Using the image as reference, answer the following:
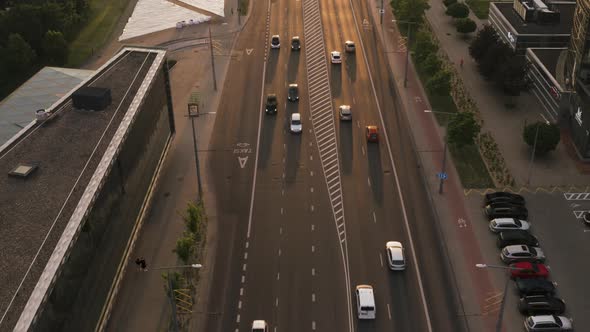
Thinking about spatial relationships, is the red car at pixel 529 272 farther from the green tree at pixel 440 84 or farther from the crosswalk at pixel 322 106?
the green tree at pixel 440 84

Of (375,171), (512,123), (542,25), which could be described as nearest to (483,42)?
(542,25)

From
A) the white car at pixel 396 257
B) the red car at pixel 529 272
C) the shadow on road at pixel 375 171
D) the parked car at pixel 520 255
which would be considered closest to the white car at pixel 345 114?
the shadow on road at pixel 375 171

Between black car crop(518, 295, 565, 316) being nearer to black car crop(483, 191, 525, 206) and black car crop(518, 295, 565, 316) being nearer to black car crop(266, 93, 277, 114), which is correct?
black car crop(483, 191, 525, 206)

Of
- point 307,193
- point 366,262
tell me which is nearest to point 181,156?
point 307,193

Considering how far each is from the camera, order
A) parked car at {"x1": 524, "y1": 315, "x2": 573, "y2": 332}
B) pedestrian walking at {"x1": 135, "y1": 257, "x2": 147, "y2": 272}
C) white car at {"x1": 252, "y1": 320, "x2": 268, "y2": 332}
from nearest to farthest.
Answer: parked car at {"x1": 524, "y1": 315, "x2": 573, "y2": 332} → white car at {"x1": 252, "y1": 320, "x2": 268, "y2": 332} → pedestrian walking at {"x1": 135, "y1": 257, "x2": 147, "y2": 272}

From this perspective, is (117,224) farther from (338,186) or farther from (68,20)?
(68,20)

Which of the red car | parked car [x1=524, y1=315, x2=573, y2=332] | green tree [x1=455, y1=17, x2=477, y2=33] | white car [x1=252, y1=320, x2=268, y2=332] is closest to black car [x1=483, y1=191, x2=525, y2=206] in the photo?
the red car

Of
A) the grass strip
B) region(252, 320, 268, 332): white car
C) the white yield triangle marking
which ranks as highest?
region(252, 320, 268, 332): white car

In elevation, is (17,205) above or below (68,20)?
above
